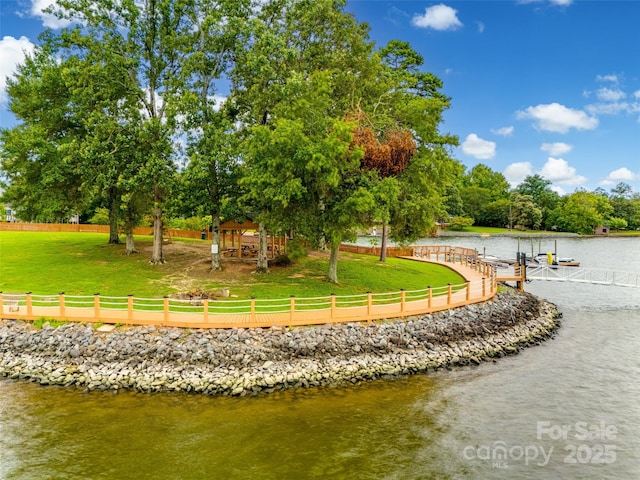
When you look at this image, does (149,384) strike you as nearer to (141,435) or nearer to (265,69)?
(141,435)

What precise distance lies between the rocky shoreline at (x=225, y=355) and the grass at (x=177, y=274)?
14.9ft

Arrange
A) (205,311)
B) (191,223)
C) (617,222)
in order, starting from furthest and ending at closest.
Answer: (617,222) < (191,223) < (205,311)

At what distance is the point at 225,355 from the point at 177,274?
11.0m

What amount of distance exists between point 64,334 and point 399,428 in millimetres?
13212

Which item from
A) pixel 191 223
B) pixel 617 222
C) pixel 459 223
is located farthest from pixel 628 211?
pixel 191 223

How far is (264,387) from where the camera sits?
51.8ft

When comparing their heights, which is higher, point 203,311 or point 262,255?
point 262,255

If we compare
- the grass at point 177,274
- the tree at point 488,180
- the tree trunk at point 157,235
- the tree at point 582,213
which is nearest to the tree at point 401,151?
the grass at point 177,274

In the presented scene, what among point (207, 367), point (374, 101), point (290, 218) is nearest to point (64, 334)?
point (207, 367)

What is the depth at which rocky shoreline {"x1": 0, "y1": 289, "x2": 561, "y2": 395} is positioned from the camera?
15922mm

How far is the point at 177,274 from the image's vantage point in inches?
1036

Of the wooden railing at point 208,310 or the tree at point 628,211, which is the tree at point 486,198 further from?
the wooden railing at point 208,310

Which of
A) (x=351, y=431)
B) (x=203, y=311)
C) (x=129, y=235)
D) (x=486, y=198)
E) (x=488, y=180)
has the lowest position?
(x=351, y=431)

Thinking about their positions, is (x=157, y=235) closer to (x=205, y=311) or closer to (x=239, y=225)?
(x=239, y=225)
